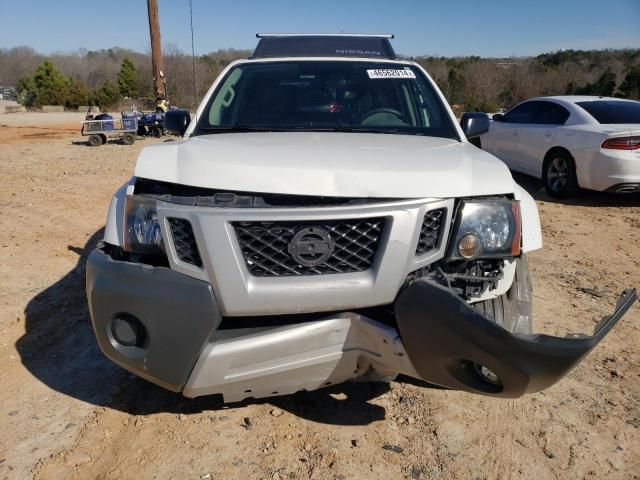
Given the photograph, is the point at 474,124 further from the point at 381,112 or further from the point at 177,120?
the point at 177,120

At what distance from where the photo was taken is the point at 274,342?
2.20m

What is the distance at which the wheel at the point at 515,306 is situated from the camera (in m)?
2.46

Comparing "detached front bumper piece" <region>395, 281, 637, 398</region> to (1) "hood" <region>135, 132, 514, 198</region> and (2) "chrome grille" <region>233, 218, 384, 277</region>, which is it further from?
(1) "hood" <region>135, 132, 514, 198</region>

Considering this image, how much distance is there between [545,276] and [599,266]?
75 cm

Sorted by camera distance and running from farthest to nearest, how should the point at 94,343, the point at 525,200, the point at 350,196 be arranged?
the point at 94,343, the point at 525,200, the point at 350,196

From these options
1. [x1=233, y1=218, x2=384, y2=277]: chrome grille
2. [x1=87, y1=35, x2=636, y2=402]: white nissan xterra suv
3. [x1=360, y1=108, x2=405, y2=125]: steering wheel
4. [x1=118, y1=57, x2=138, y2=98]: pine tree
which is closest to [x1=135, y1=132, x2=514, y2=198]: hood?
[x1=87, y1=35, x2=636, y2=402]: white nissan xterra suv

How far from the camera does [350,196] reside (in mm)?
2188

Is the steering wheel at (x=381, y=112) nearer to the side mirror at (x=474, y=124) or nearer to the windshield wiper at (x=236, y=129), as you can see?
the side mirror at (x=474, y=124)

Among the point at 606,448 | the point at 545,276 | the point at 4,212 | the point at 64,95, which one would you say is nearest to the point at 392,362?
the point at 606,448

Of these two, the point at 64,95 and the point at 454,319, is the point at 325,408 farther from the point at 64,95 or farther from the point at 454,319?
the point at 64,95

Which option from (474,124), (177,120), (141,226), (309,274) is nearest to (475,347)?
(309,274)

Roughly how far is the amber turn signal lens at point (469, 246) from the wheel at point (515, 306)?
25 cm

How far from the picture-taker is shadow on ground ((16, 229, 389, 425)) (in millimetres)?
2910

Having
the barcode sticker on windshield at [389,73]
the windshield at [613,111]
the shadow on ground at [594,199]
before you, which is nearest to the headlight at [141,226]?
the barcode sticker on windshield at [389,73]
